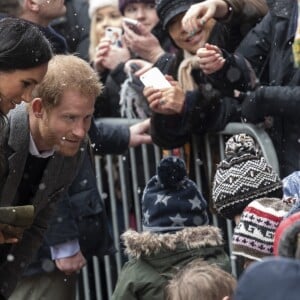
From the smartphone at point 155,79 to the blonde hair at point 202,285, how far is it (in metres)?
1.83

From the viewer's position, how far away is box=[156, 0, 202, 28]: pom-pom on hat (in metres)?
6.73

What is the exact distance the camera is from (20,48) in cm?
482

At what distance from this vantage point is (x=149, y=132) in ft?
22.6

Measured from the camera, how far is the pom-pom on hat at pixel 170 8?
22.1 ft

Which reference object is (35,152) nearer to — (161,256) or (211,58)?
(161,256)

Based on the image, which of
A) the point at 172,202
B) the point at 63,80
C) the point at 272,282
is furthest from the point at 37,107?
the point at 272,282

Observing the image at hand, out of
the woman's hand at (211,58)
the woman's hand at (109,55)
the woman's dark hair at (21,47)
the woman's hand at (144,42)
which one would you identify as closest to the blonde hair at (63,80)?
the woman's dark hair at (21,47)

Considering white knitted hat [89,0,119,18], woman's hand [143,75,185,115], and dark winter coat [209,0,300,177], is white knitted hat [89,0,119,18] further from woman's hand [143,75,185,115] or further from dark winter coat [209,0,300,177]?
dark winter coat [209,0,300,177]

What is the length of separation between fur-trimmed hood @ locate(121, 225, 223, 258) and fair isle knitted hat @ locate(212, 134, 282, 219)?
0.75 ft

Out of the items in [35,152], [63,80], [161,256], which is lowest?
[161,256]

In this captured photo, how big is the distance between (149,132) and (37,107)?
5.16 feet

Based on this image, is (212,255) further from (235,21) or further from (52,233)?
(235,21)

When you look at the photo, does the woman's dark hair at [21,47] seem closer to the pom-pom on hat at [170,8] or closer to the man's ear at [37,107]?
the man's ear at [37,107]

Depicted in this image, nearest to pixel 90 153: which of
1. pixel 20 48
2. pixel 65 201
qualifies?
pixel 65 201
